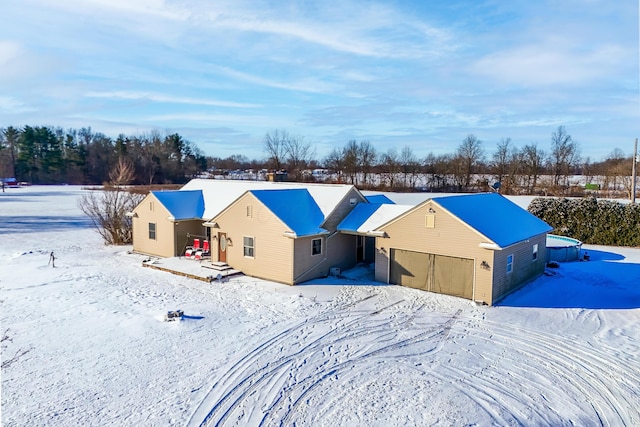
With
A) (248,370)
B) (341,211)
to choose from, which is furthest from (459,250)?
(248,370)

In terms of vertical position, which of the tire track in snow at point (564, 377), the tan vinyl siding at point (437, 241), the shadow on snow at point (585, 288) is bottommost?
the tire track in snow at point (564, 377)

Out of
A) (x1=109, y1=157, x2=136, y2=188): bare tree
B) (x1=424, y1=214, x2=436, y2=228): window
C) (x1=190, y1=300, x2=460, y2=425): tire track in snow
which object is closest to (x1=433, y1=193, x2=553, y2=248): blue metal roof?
(x1=424, y1=214, x2=436, y2=228): window

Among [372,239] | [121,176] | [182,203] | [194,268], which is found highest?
[121,176]

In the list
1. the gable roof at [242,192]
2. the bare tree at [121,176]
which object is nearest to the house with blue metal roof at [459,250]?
the gable roof at [242,192]

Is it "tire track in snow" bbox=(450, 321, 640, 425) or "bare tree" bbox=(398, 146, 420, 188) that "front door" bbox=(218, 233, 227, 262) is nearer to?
"tire track in snow" bbox=(450, 321, 640, 425)

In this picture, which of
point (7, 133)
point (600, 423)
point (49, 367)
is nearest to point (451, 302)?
point (600, 423)

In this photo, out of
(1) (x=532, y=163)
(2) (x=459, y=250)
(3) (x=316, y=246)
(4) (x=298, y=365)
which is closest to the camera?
(4) (x=298, y=365)

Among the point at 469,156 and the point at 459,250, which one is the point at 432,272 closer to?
the point at 459,250

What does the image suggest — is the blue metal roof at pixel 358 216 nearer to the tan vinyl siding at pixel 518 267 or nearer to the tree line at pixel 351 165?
the tan vinyl siding at pixel 518 267
